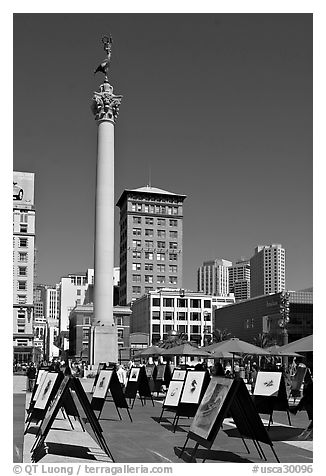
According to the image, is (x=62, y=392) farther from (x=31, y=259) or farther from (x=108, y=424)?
(x=31, y=259)

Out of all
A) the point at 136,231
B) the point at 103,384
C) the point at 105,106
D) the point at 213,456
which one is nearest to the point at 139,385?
the point at 103,384

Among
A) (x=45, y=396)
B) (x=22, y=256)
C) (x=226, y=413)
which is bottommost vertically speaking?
(x=45, y=396)

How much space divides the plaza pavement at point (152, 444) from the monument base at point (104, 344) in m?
29.4

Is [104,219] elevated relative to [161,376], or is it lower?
elevated

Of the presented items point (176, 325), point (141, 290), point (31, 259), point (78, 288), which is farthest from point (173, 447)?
point (78, 288)

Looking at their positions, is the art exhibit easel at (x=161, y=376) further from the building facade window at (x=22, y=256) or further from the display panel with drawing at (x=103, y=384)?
the building facade window at (x=22, y=256)

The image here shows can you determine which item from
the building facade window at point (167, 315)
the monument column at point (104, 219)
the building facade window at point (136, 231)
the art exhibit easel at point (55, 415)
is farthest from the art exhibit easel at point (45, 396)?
the building facade window at point (136, 231)

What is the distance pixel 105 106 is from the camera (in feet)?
169

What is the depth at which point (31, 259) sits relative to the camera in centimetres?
8606

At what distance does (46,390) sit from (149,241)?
137 metres

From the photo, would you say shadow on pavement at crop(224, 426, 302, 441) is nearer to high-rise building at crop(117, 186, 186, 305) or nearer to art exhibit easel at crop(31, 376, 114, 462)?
art exhibit easel at crop(31, 376, 114, 462)

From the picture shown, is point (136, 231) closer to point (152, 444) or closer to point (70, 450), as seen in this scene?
point (152, 444)

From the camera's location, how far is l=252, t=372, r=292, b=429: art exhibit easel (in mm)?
17594

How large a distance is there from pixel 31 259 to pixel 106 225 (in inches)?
1472
